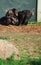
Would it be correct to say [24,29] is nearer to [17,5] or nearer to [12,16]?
[12,16]

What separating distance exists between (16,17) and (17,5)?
0.98 m

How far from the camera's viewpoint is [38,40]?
1036 centimetres

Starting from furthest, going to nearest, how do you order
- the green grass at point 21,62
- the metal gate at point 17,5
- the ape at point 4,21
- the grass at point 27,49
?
the metal gate at point 17,5, the ape at point 4,21, the grass at point 27,49, the green grass at point 21,62

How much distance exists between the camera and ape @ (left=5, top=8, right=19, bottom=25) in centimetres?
1450

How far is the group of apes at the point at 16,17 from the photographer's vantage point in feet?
47.6

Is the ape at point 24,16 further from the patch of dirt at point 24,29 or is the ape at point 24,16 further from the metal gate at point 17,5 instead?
the patch of dirt at point 24,29

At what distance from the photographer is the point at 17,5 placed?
15.6 meters

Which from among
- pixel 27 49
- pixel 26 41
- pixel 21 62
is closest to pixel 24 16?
pixel 26 41

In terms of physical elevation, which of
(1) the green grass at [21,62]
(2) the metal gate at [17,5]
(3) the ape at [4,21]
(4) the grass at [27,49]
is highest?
Result: (2) the metal gate at [17,5]

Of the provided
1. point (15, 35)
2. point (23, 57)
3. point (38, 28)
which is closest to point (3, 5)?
point (38, 28)

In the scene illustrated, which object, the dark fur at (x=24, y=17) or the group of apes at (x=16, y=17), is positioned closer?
the group of apes at (x=16, y=17)

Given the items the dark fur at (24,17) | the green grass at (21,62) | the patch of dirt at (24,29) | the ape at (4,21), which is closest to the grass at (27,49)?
the green grass at (21,62)

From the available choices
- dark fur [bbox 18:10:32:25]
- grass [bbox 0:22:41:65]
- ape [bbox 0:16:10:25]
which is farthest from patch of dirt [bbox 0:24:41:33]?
grass [bbox 0:22:41:65]

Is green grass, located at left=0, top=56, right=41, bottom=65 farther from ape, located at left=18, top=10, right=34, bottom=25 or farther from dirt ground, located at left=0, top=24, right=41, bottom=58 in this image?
ape, located at left=18, top=10, right=34, bottom=25
